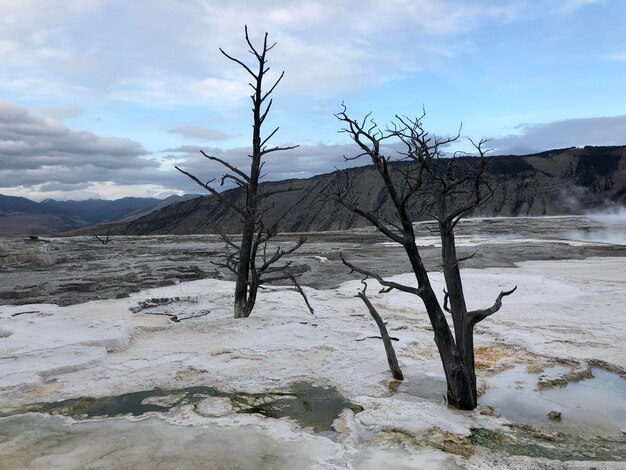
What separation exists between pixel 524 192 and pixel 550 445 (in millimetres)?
110001

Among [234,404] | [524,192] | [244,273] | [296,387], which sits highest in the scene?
[524,192]

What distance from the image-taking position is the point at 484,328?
34.6ft

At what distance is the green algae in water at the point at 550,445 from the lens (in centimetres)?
511

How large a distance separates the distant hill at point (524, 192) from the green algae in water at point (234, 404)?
82.4m

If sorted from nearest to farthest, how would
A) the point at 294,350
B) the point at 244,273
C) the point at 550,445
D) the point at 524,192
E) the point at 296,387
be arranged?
the point at 550,445
the point at 296,387
the point at 294,350
the point at 244,273
the point at 524,192

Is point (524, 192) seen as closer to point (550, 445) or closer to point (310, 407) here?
point (550, 445)

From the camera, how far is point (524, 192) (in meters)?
105

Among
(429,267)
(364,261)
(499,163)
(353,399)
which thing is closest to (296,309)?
(353,399)

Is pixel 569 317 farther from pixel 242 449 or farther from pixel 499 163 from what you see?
pixel 499 163

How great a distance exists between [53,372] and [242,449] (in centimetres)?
405

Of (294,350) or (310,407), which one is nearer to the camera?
(310,407)

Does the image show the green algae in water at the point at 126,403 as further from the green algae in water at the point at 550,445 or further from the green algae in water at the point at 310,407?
the green algae in water at the point at 550,445

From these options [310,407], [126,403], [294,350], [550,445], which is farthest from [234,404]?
[550,445]

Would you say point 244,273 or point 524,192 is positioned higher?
point 524,192
